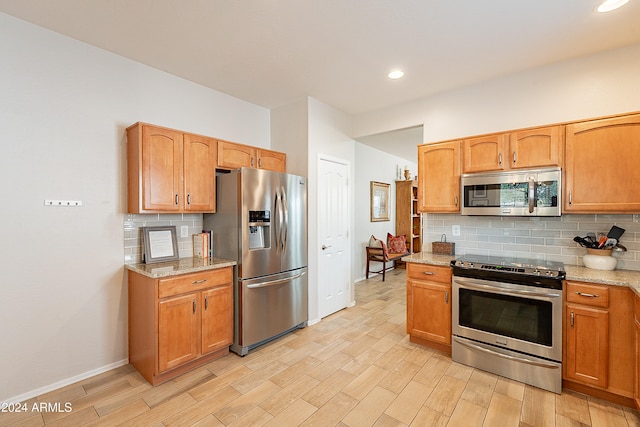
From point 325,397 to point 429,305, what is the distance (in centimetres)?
141

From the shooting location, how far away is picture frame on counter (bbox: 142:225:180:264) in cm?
286

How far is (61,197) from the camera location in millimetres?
2455

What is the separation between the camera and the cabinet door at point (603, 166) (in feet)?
→ 7.68

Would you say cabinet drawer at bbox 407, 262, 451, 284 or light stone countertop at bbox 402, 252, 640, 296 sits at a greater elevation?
light stone countertop at bbox 402, 252, 640, 296

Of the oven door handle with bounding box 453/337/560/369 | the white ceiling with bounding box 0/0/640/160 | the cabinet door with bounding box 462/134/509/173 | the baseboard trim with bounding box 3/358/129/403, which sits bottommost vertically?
the baseboard trim with bounding box 3/358/129/403

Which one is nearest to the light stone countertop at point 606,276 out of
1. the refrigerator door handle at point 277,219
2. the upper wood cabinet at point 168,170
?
the refrigerator door handle at point 277,219

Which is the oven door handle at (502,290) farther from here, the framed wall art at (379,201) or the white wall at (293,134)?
the framed wall art at (379,201)

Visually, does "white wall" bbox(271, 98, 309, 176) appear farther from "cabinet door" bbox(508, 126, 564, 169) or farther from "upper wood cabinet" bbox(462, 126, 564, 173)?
"cabinet door" bbox(508, 126, 564, 169)

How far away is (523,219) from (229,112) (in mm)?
3613

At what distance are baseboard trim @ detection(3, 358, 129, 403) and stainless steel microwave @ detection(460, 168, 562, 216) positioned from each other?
12.3 feet

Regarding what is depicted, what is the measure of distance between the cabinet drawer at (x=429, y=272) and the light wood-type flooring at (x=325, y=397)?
77 cm

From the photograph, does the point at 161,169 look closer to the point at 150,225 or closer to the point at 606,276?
the point at 150,225

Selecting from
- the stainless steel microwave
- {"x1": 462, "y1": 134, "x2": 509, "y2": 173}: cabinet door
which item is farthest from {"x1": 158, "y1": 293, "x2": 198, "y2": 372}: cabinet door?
{"x1": 462, "y1": 134, "x2": 509, "y2": 173}: cabinet door

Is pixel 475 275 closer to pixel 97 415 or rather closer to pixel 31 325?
pixel 97 415
